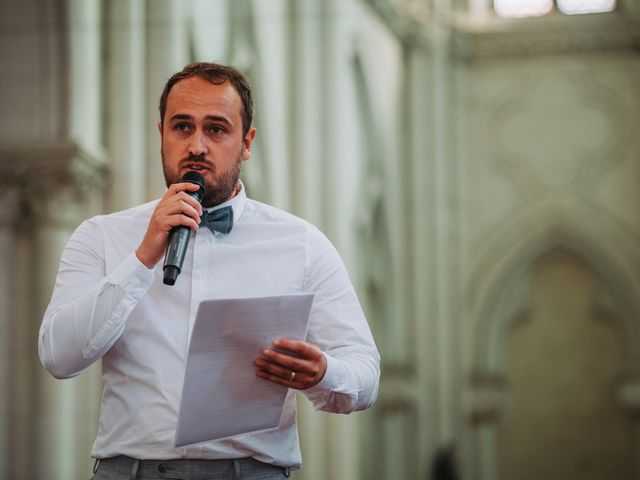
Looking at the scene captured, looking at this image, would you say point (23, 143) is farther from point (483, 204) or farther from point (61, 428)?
point (483, 204)

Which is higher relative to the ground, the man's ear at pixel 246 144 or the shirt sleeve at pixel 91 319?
the man's ear at pixel 246 144

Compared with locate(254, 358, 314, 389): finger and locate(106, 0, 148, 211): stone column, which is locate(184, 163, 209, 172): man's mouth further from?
locate(106, 0, 148, 211): stone column

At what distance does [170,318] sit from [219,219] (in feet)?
0.63

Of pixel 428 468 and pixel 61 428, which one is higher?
pixel 61 428

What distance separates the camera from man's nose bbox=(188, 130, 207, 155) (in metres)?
1.97

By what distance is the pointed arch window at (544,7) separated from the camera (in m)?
13.3

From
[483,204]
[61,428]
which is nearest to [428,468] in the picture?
[483,204]

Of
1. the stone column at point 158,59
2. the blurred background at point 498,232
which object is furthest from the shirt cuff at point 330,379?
the blurred background at point 498,232

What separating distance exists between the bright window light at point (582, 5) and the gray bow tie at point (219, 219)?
11.9 m

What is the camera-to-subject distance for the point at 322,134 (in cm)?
932

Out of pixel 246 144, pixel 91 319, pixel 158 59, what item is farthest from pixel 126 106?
pixel 91 319

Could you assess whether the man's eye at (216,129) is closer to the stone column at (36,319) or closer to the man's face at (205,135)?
the man's face at (205,135)

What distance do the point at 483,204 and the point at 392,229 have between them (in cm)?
151

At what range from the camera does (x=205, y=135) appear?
2.01m
